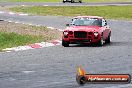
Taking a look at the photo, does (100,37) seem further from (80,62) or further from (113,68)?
(113,68)

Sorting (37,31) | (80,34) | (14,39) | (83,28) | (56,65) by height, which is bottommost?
(37,31)

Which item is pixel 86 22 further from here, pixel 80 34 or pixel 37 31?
pixel 37 31

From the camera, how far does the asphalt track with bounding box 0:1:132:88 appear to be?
1197 cm

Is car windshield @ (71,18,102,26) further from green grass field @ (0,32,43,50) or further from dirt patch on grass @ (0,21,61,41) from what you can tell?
dirt patch on grass @ (0,21,61,41)

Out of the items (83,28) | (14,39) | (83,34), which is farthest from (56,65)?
(14,39)

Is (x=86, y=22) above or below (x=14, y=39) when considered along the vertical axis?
above

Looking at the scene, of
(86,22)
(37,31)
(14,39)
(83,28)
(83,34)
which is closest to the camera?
(83,34)

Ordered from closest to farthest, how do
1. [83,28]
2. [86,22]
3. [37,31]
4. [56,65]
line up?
[56,65], [83,28], [86,22], [37,31]

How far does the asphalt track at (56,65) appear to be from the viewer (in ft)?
39.3

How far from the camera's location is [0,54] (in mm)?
20281

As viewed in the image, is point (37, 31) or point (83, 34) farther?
point (37, 31)

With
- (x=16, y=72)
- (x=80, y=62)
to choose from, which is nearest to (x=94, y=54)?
(x=80, y=62)

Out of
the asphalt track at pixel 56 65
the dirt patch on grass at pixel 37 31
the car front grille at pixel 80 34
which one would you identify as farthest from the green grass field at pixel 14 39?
the car front grille at pixel 80 34

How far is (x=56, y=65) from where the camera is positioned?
1630cm
